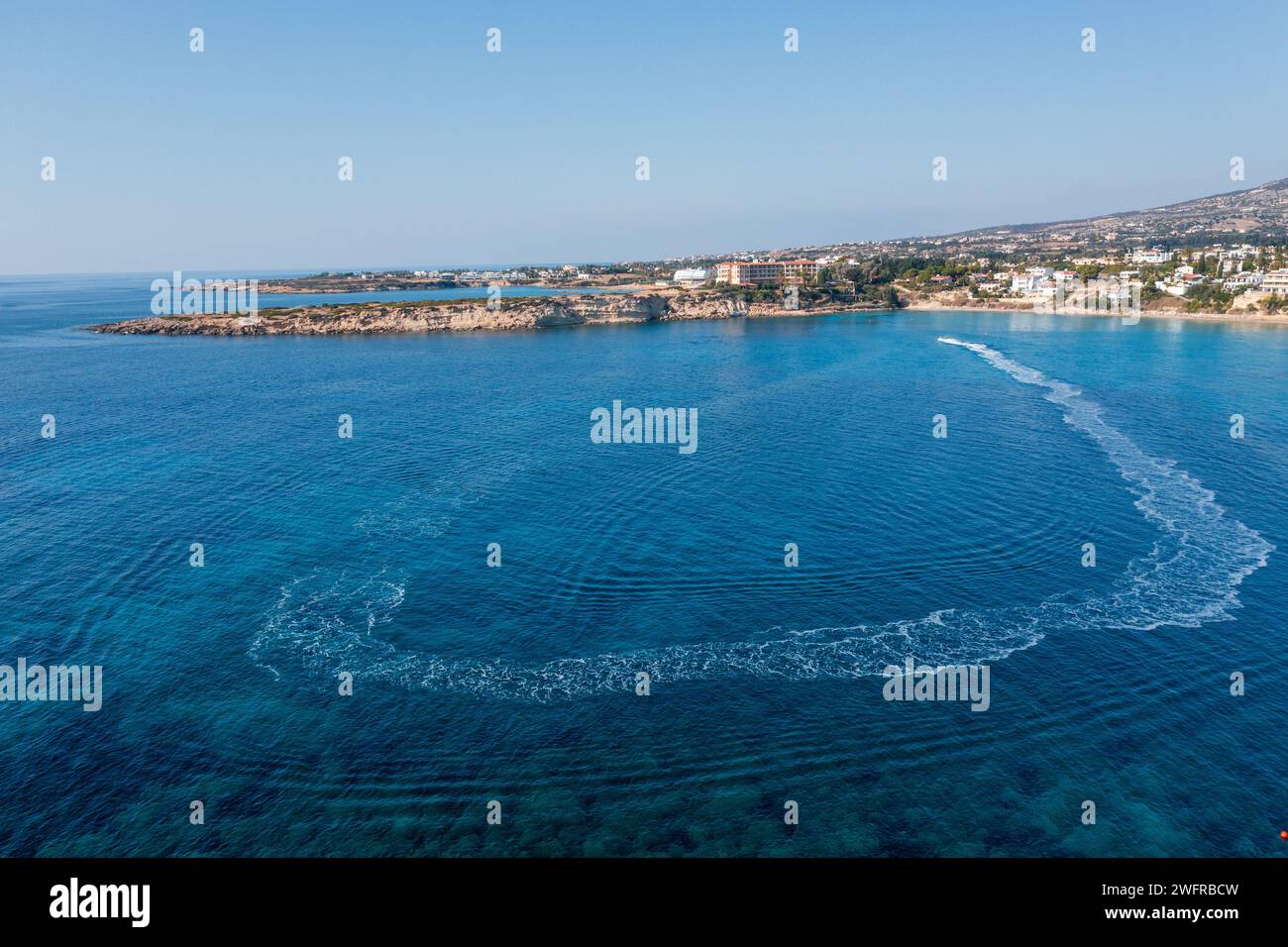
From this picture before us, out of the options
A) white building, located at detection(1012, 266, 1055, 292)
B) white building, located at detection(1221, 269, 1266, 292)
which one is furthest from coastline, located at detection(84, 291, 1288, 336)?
white building, located at detection(1012, 266, 1055, 292)

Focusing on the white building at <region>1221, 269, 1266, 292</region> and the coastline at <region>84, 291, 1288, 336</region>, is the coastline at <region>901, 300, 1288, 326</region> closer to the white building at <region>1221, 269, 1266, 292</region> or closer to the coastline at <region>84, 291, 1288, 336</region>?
the coastline at <region>84, 291, 1288, 336</region>

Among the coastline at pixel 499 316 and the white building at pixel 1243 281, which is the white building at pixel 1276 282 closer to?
the white building at pixel 1243 281

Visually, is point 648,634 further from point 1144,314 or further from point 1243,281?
point 1243,281

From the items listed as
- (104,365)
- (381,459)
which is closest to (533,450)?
(381,459)

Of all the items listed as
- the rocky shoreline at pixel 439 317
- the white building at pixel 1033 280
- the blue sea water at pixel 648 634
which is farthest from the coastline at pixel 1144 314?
the blue sea water at pixel 648 634

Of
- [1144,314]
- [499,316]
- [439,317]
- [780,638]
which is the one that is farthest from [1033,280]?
[780,638]
